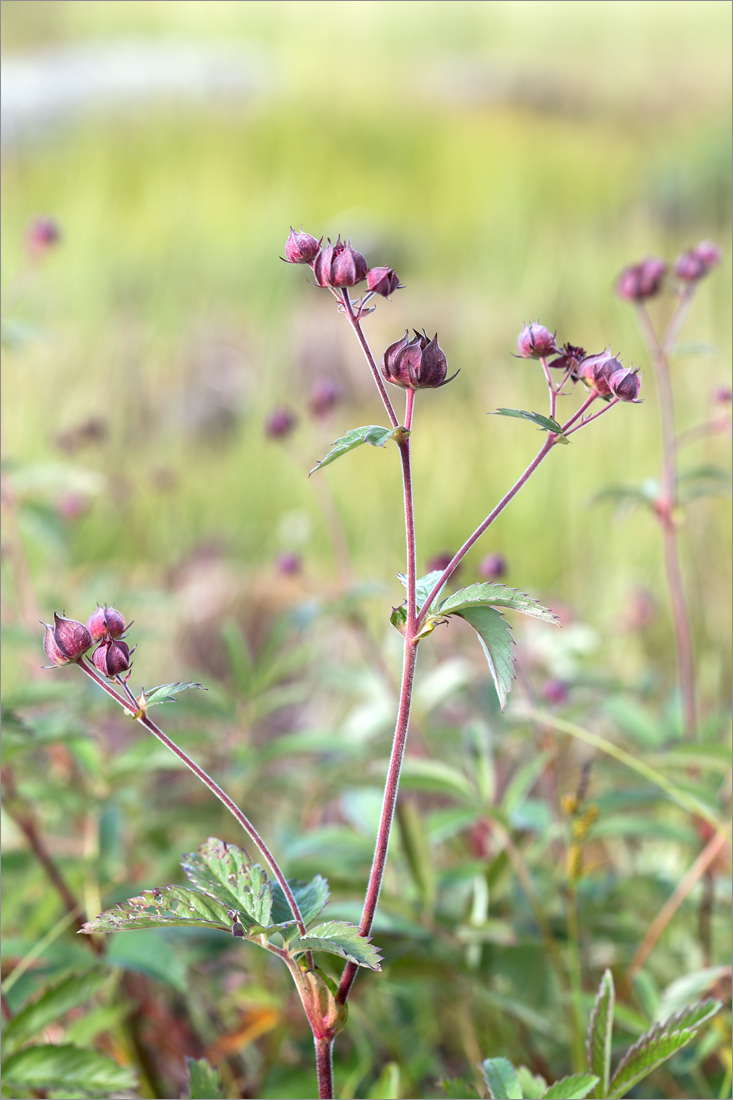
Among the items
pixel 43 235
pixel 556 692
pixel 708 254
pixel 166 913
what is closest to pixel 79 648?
pixel 166 913

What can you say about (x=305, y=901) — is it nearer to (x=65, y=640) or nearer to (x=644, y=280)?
(x=65, y=640)

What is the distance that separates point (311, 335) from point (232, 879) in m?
3.18

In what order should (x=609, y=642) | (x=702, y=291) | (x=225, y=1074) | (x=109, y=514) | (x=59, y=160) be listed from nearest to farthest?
1. (x=225, y=1074)
2. (x=609, y=642)
3. (x=109, y=514)
4. (x=702, y=291)
5. (x=59, y=160)

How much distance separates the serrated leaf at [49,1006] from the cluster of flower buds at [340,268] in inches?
22.0

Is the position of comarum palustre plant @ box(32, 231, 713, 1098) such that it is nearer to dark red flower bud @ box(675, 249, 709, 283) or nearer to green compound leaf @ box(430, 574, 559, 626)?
green compound leaf @ box(430, 574, 559, 626)

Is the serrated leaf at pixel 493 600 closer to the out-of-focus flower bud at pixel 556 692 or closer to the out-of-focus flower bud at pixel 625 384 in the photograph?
the out-of-focus flower bud at pixel 625 384

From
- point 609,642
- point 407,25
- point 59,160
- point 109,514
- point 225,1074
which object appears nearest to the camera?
point 225,1074

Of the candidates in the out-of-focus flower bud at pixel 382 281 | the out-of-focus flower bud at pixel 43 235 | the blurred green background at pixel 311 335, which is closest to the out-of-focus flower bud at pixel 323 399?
the blurred green background at pixel 311 335

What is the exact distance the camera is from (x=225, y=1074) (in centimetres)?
97

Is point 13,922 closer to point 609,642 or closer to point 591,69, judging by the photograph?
point 609,642

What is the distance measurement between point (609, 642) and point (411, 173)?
4251 millimetres

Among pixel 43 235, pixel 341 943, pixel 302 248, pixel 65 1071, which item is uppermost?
pixel 43 235

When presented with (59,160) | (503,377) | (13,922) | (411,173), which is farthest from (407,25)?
(13,922)

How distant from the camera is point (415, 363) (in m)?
0.47
